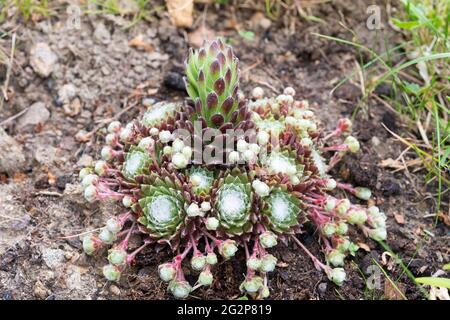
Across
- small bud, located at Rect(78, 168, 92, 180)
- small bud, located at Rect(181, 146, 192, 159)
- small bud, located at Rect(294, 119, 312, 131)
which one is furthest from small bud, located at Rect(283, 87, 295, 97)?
small bud, located at Rect(78, 168, 92, 180)

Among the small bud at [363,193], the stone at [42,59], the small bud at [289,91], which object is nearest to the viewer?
the small bud at [363,193]

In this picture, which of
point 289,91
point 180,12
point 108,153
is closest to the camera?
point 108,153

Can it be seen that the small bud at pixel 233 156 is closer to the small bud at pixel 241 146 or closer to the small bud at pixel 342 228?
the small bud at pixel 241 146

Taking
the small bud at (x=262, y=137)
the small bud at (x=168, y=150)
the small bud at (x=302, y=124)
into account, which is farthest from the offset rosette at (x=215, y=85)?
the small bud at (x=302, y=124)

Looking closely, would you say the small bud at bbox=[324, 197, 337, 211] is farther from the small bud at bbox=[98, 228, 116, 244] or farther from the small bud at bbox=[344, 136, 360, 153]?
the small bud at bbox=[98, 228, 116, 244]

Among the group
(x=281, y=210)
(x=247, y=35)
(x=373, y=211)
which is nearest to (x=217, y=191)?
(x=281, y=210)

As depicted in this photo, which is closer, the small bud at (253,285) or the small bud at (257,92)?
the small bud at (253,285)

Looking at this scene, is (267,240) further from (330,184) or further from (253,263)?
(330,184)

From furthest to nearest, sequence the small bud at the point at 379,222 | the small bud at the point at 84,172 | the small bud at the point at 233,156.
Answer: the small bud at the point at 84,172, the small bud at the point at 379,222, the small bud at the point at 233,156
